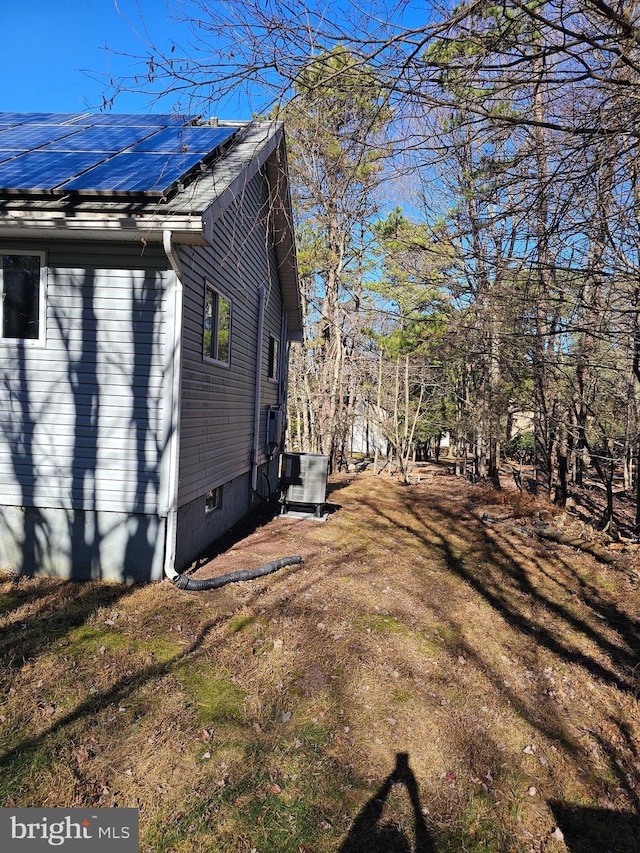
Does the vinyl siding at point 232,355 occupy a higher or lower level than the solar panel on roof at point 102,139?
lower

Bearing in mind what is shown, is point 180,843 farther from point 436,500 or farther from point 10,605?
point 436,500

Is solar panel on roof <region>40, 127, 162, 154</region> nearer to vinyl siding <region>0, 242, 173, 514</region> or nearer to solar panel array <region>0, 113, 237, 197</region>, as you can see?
solar panel array <region>0, 113, 237, 197</region>

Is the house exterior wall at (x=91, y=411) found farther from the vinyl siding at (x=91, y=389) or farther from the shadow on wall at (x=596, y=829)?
the shadow on wall at (x=596, y=829)

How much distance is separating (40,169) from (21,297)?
157 centimetres

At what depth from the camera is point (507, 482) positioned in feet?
61.2

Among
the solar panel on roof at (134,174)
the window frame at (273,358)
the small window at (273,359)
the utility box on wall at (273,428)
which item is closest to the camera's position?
the solar panel on roof at (134,174)

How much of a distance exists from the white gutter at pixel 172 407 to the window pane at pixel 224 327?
5.77 ft

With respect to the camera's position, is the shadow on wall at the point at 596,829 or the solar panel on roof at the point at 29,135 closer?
the shadow on wall at the point at 596,829

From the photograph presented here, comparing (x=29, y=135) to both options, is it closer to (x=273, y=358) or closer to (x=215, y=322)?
(x=215, y=322)

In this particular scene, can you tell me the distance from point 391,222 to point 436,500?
30.9 ft

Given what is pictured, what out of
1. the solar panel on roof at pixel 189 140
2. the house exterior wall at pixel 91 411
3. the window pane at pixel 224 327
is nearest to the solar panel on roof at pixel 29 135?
the solar panel on roof at pixel 189 140

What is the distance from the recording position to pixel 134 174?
5504 mm

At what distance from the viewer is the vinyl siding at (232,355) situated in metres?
5.94

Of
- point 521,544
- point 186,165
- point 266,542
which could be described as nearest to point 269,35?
point 186,165
